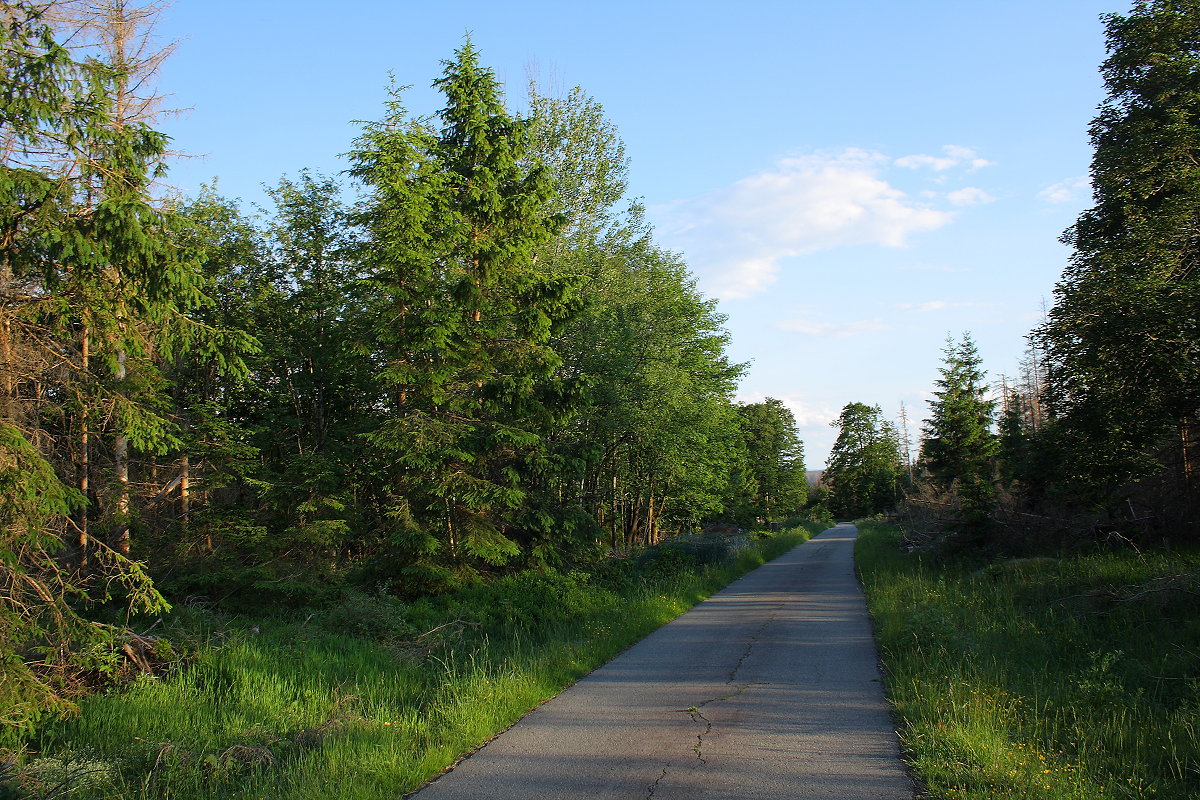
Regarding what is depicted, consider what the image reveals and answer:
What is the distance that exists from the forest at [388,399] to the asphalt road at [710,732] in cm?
120

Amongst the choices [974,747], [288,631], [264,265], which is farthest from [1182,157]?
[264,265]

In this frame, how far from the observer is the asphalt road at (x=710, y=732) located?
17.1ft

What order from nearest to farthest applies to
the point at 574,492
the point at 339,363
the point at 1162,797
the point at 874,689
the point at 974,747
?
1. the point at 1162,797
2. the point at 974,747
3. the point at 874,689
4. the point at 339,363
5. the point at 574,492

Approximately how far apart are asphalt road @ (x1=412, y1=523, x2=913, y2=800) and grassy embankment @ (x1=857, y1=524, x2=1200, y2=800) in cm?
44

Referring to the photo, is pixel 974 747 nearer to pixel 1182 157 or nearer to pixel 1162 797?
pixel 1162 797

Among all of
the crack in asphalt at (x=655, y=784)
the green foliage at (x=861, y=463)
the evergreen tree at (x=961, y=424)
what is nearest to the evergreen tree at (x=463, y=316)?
the crack in asphalt at (x=655, y=784)

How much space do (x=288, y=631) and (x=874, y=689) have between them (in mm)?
9174

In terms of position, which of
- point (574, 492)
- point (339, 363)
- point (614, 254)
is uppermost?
point (614, 254)

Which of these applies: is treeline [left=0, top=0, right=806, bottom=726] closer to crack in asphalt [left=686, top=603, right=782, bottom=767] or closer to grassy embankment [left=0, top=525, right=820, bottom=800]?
grassy embankment [left=0, top=525, right=820, bottom=800]

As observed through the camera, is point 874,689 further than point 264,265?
No

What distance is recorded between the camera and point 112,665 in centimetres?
845

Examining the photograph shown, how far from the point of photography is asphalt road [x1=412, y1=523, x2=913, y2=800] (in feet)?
17.1

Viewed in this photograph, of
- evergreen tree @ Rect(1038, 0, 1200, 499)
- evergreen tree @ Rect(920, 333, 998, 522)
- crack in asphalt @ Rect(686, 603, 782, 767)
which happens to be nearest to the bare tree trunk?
crack in asphalt @ Rect(686, 603, 782, 767)

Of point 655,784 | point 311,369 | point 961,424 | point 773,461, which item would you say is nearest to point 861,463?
point 773,461
